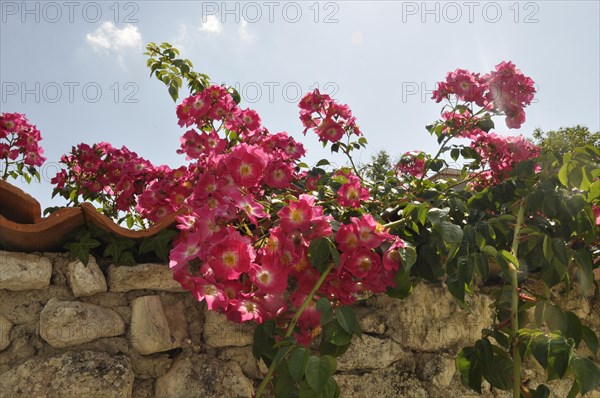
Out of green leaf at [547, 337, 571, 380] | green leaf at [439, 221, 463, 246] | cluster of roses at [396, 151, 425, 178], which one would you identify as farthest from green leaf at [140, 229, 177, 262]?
cluster of roses at [396, 151, 425, 178]

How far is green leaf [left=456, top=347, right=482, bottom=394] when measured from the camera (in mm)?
1211

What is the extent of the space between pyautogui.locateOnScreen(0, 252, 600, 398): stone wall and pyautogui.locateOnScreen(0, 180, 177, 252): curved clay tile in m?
0.04

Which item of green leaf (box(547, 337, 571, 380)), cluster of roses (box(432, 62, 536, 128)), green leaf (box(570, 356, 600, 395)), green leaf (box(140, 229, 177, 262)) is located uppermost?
cluster of roses (box(432, 62, 536, 128))

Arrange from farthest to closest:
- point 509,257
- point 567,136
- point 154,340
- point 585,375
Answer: point 567,136
point 154,340
point 509,257
point 585,375

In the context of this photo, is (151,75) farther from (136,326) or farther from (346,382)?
(346,382)

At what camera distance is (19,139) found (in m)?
2.71

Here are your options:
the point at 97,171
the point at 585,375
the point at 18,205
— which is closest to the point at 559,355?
the point at 585,375

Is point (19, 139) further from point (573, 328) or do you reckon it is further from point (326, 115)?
point (573, 328)

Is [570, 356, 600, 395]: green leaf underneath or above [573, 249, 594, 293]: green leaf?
underneath

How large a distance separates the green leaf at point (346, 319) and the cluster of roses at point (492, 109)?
3.74 feet

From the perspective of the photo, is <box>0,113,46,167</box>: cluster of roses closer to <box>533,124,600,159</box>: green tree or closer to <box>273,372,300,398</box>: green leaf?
<box>273,372,300,398</box>: green leaf

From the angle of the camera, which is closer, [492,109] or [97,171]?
[492,109]

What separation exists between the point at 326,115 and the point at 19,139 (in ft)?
5.64

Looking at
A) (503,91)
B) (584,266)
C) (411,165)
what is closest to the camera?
(584,266)
